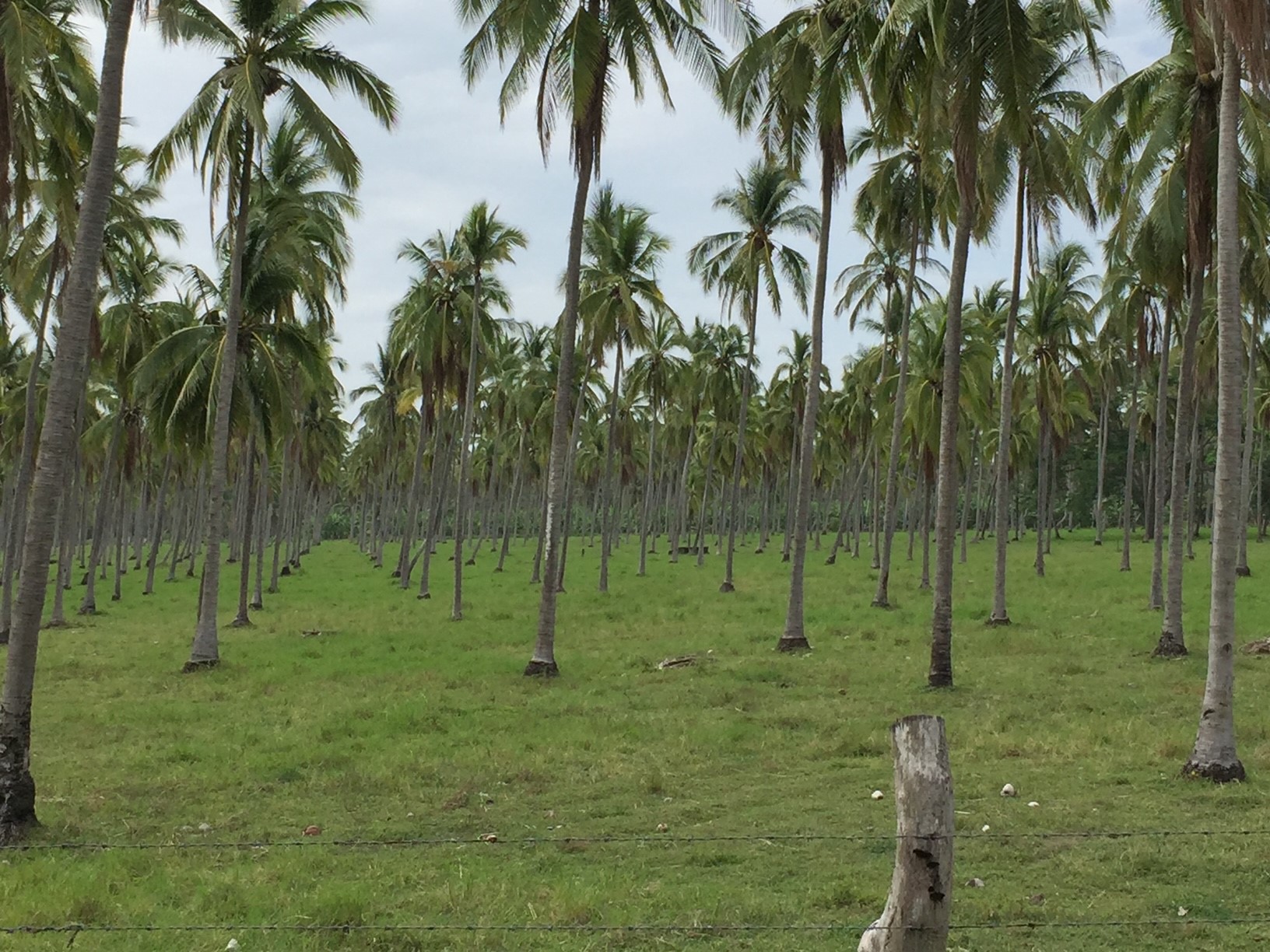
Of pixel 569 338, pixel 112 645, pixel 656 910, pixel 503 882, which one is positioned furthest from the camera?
pixel 112 645

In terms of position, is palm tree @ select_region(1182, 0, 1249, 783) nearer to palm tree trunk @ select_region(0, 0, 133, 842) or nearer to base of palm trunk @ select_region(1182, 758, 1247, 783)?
base of palm trunk @ select_region(1182, 758, 1247, 783)

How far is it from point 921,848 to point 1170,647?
15813 mm

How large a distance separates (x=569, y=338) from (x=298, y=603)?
63.7 feet

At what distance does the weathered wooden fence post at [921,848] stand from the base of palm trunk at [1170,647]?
51.0ft

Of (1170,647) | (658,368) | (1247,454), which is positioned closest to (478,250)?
A: (658,368)

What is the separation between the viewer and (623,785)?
10852 mm

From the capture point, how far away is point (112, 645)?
24.5m

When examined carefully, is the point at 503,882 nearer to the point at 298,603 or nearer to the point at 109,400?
the point at 298,603

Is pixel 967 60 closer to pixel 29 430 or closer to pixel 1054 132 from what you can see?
pixel 1054 132

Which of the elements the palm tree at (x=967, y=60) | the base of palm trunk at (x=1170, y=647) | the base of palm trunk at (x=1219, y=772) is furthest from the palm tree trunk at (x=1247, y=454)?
the base of palm trunk at (x=1219, y=772)

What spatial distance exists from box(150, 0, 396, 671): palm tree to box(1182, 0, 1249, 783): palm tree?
1378 centimetres

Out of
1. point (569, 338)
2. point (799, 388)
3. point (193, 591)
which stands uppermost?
point (799, 388)

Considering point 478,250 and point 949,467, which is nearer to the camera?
point 949,467

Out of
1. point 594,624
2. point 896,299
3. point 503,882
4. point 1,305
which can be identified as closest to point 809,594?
point 594,624
